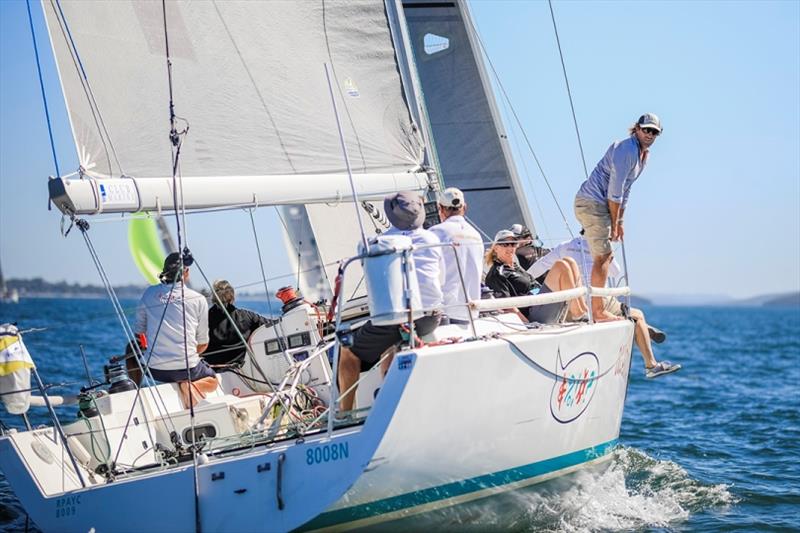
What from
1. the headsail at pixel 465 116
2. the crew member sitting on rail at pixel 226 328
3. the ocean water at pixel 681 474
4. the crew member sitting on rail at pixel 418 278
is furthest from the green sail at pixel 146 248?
the crew member sitting on rail at pixel 418 278

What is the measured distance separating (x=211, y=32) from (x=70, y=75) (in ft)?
3.82

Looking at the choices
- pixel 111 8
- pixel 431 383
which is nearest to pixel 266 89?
pixel 111 8

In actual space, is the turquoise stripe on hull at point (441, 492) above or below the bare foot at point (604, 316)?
below

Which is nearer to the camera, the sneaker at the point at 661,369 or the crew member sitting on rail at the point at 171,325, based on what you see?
the crew member sitting on rail at the point at 171,325

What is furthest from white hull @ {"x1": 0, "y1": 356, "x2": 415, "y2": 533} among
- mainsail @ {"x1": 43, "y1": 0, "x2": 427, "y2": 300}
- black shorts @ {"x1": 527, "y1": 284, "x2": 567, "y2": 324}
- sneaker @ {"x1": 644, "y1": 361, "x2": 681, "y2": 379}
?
sneaker @ {"x1": 644, "y1": 361, "x2": 681, "y2": 379}

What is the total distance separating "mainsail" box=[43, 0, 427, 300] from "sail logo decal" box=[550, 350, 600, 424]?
7.08 feet

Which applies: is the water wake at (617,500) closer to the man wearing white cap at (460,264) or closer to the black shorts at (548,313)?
the black shorts at (548,313)

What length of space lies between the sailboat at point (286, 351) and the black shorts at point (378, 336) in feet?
0.45

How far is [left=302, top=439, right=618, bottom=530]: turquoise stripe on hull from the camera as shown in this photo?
5.98m

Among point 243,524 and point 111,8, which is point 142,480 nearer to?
point 243,524

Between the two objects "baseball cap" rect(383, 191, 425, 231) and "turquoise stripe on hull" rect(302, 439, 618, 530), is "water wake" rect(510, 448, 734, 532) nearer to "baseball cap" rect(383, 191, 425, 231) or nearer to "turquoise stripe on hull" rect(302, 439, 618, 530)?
"turquoise stripe on hull" rect(302, 439, 618, 530)

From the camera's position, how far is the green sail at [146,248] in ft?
37.5

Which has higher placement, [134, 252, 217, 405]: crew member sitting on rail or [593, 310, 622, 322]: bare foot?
[134, 252, 217, 405]: crew member sitting on rail

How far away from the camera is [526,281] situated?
26.2 ft
